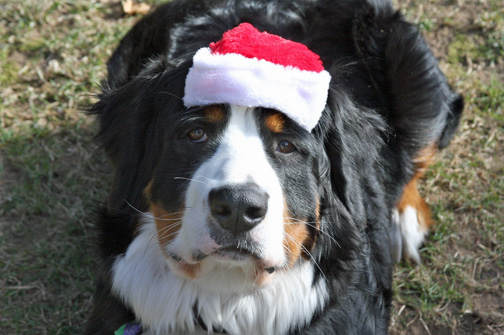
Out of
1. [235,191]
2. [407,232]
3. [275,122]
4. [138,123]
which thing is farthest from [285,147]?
[407,232]

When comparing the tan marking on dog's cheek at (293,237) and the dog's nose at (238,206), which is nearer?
the dog's nose at (238,206)

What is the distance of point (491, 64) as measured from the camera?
5.12 meters

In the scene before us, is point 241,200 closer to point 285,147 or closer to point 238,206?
point 238,206

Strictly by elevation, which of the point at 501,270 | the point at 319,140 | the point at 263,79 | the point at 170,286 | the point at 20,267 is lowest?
the point at 20,267

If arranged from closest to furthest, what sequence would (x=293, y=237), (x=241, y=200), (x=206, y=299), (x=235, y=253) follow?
(x=241, y=200)
(x=235, y=253)
(x=293, y=237)
(x=206, y=299)

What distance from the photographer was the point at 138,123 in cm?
300

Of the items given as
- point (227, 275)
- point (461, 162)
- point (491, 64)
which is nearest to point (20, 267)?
point (227, 275)

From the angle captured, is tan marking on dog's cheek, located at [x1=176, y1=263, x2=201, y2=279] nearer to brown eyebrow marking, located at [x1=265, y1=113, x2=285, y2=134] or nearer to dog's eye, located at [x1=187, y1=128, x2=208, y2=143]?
dog's eye, located at [x1=187, y1=128, x2=208, y2=143]

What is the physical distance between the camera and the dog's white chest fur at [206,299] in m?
2.87

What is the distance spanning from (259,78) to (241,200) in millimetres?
562

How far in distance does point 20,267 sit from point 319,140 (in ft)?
7.19

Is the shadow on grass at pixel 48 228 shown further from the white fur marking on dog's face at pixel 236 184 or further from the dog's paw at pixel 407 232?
the dog's paw at pixel 407 232

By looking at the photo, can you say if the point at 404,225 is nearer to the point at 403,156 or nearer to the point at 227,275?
the point at 403,156

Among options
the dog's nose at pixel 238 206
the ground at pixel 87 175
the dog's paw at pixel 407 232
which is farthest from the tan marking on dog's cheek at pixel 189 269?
the dog's paw at pixel 407 232
